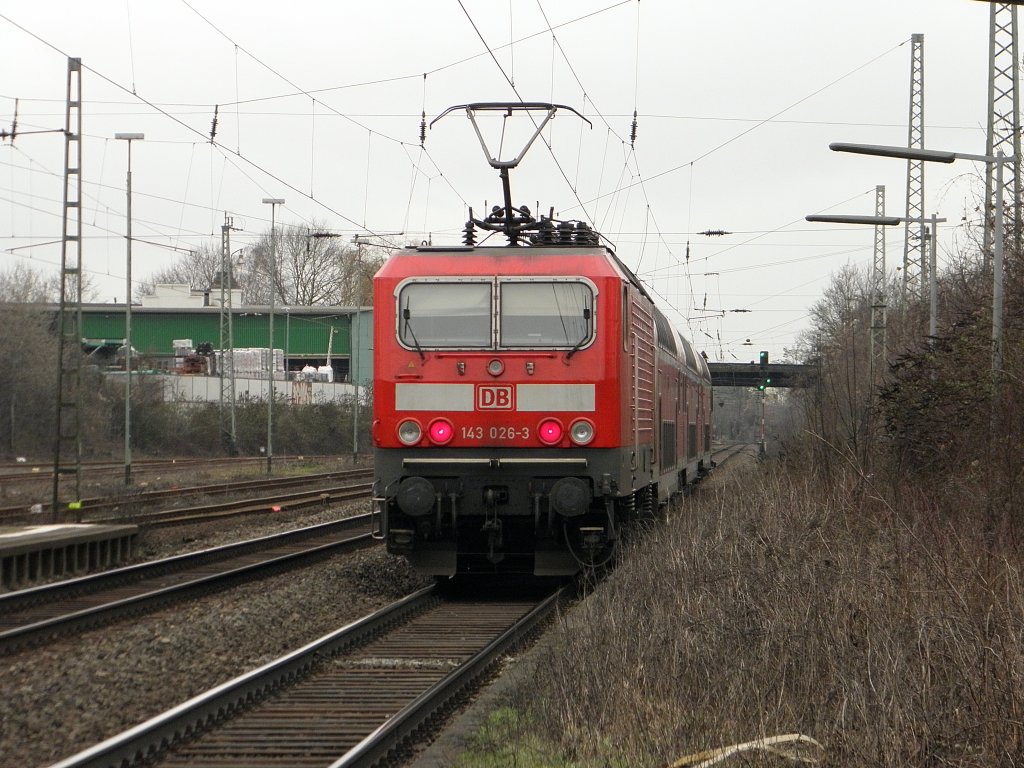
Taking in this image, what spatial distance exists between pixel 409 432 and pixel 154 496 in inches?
582

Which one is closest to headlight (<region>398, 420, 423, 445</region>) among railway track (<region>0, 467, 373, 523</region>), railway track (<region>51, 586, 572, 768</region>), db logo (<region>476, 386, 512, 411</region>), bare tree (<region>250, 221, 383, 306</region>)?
db logo (<region>476, 386, 512, 411</region>)

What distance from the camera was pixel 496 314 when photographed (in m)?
11.0

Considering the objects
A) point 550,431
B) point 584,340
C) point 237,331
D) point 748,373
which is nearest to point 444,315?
point 584,340

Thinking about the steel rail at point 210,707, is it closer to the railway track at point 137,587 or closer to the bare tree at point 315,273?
the railway track at point 137,587

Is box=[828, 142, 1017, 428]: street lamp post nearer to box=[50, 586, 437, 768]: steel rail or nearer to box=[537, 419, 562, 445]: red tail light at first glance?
box=[537, 419, 562, 445]: red tail light

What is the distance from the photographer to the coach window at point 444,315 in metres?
11.0

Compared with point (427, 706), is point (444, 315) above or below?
above

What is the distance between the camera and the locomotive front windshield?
1097 centimetres

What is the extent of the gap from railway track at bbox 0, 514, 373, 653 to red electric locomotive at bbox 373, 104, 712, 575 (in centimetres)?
223

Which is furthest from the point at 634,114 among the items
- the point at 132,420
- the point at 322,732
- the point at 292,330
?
the point at 292,330

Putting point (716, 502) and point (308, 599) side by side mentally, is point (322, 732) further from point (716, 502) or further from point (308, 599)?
point (716, 502)

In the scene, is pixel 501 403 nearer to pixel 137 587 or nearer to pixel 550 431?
pixel 550 431

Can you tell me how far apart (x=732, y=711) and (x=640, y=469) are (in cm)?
672

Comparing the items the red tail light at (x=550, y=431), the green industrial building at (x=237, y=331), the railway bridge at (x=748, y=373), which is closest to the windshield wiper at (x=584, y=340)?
the red tail light at (x=550, y=431)
